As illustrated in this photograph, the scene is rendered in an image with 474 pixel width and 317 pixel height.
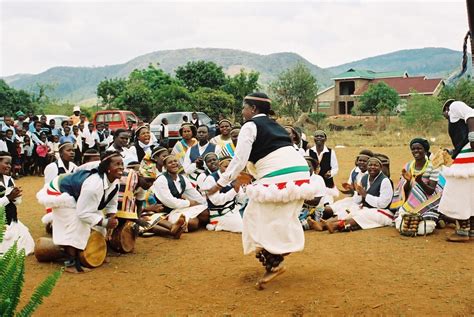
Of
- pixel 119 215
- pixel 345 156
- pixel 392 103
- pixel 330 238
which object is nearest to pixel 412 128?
pixel 345 156

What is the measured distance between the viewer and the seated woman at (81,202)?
5.76 meters

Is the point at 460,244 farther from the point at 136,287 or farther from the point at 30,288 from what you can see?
the point at 30,288

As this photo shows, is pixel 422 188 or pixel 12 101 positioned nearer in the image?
pixel 422 188

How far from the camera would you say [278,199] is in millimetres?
4906

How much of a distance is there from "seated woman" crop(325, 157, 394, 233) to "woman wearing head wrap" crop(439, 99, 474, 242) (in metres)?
1.05

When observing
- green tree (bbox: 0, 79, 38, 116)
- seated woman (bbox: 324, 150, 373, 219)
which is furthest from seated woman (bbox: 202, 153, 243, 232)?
green tree (bbox: 0, 79, 38, 116)

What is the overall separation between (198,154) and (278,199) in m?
4.53

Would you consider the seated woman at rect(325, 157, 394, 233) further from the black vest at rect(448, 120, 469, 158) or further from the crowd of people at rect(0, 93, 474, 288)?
the black vest at rect(448, 120, 469, 158)

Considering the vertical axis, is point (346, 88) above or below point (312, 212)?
above

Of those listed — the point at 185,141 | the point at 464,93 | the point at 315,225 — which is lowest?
the point at 315,225

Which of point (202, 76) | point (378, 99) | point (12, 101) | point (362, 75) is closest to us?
point (12, 101)

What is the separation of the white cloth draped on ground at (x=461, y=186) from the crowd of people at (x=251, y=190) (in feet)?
0.04

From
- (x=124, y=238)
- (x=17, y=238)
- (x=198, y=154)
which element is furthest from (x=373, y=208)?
(x=17, y=238)

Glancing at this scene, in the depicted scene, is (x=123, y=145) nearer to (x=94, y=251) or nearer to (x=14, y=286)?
(x=94, y=251)
